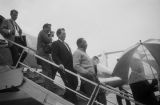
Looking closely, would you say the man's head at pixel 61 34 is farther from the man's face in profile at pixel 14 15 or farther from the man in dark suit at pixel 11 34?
the man's face in profile at pixel 14 15

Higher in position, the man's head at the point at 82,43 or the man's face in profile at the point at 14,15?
the man's face in profile at the point at 14,15

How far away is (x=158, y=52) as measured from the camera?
5.16 metres

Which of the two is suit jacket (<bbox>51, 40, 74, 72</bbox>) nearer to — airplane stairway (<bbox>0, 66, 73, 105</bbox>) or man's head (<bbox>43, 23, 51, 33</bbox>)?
man's head (<bbox>43, 23, 51, 33</bbox>)

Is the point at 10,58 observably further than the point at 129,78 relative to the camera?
Yes

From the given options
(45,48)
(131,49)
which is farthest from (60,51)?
(131,49)

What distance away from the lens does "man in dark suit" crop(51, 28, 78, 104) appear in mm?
5480

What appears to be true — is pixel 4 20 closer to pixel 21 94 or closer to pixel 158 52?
pixel 21 94

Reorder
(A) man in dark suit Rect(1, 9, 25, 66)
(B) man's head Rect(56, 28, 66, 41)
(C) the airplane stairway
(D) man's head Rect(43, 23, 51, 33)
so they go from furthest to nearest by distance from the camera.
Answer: (D) man's head Rect(43, 23, 51, 33)
(B) man's head Rect(56, 28, 66, 41)
(A) man in dark suit Rect(1, 9, 25, 66)
(C) the airplane stairway

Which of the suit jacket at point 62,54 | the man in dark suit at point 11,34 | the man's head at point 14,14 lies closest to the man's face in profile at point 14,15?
the man's head at point 14,14

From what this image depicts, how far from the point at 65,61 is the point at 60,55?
0.21 meters

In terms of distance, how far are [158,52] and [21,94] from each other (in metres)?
3.83

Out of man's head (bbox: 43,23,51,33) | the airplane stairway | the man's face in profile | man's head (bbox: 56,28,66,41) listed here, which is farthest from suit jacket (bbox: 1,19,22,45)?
man's head (bbox: 56,28,66,41)

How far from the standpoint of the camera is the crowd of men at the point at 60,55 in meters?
5.50

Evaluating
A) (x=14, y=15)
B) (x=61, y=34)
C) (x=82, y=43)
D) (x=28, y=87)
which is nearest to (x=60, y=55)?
(x=61, y=34)
